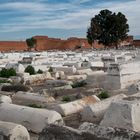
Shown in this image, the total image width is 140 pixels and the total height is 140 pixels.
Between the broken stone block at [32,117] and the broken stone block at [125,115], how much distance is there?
988 millimetres

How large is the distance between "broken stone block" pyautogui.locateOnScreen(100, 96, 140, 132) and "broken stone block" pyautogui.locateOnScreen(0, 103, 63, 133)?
99 centimetres

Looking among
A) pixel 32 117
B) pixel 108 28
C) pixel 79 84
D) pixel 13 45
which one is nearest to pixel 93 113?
pixel 32 117

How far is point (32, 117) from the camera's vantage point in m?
7.54

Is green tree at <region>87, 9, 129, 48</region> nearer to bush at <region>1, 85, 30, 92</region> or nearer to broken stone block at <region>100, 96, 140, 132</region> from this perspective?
bush at <region>1, 85, 30, 92</region>

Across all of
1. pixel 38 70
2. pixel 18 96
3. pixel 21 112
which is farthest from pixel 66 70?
pixel 21 112

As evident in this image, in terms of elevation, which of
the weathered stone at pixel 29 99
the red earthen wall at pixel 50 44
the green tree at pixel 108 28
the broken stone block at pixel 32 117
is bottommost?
the weathered stone at pixel 29 99

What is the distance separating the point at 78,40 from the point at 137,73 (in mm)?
67547

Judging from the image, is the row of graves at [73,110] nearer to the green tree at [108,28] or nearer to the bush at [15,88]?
→ the bush at [15,88]

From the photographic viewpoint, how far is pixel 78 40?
8088 cm

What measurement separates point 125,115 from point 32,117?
1.89 m

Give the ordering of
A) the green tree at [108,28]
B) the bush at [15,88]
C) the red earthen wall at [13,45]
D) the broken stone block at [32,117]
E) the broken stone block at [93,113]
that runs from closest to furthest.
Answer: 1. the broken stone block at [32,117]
2. the broken stone block at [93,113]
3. the bush at [15,88]
4. the green tree at [108,28]
5. the red earthen wall at [13,45]

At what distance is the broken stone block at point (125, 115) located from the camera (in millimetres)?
6961

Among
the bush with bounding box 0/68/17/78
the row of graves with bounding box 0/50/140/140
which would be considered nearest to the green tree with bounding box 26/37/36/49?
the bush with bounding box 0/68/17/78

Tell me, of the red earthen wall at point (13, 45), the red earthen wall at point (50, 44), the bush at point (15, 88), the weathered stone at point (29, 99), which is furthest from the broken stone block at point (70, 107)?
the red earthen wall at point (13, 45)
